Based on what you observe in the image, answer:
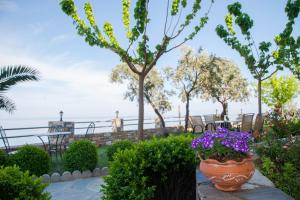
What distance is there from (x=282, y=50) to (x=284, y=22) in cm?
126

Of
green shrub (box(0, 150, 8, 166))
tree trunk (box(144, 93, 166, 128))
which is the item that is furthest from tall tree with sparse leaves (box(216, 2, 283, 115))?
green shrub (box(0, 150, 8, 166))

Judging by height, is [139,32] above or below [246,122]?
above

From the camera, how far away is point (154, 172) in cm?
344

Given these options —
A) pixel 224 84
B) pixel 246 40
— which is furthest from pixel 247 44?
pixel 224 84

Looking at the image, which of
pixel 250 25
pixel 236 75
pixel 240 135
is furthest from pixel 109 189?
pixel 236 75

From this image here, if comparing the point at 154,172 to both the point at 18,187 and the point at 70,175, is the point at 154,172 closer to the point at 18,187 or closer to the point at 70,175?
the point at 18,187

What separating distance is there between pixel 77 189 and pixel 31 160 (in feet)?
4.36

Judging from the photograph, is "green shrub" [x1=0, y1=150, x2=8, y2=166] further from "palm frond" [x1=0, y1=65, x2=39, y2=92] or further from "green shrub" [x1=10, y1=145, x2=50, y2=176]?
"palm frond" [x1=0, y1=65, x2=39, y2=92]

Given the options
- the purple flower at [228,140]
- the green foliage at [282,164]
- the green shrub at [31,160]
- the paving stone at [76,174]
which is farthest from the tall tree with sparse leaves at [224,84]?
the purple flower at [228,140]

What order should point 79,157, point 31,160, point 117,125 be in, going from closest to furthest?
point 31,160 < point 79,157 < point 117,125

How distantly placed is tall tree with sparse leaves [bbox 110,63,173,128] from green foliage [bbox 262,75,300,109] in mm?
8715

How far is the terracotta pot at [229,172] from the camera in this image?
8.54 ft

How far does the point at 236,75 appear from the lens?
20594 mm

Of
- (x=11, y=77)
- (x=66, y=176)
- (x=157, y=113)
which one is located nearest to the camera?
(x=66, y=176)
